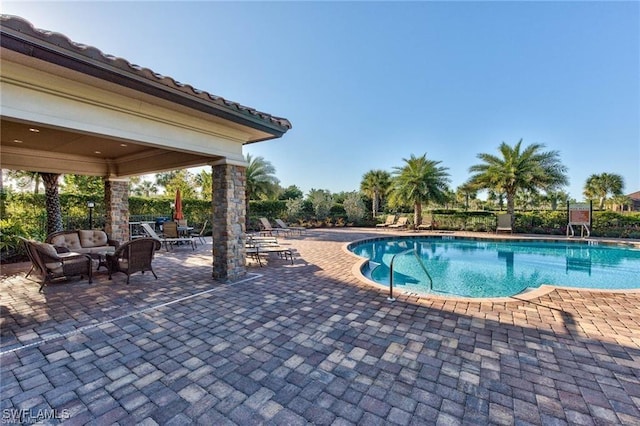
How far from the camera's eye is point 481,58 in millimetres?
12578

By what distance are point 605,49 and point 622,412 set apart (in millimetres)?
14636

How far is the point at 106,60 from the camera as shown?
3377 mm

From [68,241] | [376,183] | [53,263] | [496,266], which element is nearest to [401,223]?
[376,183]

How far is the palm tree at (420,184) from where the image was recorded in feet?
63.8

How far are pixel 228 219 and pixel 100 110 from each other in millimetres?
2870

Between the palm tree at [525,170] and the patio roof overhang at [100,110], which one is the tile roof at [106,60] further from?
the palm tree at [525,170]

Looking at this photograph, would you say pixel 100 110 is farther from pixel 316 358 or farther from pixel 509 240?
pixel 509 240

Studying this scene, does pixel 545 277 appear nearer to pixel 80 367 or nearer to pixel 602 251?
pixel 602 251

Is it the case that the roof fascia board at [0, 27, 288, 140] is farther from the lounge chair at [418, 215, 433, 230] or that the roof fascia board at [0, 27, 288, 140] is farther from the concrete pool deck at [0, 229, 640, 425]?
the lounge chair at [418, 215, 433, 230]

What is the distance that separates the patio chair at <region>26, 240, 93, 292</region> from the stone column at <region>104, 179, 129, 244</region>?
3.69 m

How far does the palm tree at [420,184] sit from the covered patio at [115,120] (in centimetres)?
1514

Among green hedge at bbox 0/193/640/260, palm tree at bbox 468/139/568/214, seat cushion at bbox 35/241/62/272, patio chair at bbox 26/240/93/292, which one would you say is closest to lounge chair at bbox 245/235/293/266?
patio chair at bbox 26/240/93/292

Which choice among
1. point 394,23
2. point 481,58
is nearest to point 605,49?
point 481,58

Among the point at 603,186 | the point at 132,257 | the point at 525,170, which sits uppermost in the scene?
the point at 603,186
